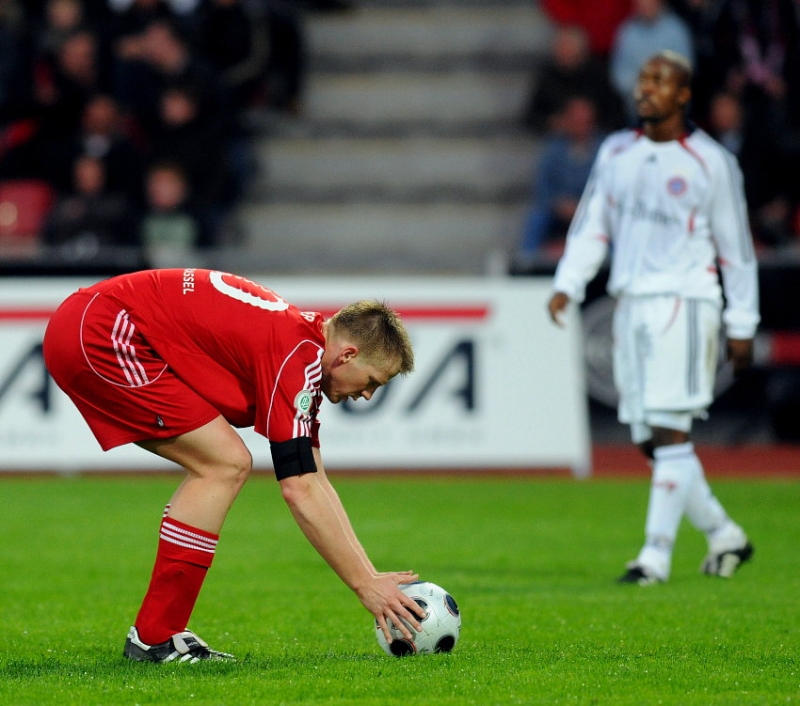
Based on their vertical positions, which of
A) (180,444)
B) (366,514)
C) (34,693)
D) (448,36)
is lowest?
(366,514)

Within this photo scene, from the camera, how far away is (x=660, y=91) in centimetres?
761

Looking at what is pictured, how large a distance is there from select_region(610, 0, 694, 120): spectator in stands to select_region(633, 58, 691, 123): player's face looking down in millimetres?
8662

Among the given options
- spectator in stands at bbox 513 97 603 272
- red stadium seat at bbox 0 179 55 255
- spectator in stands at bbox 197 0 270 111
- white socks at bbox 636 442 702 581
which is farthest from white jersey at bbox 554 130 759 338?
spectator in stands at bbox 197 0 270 111

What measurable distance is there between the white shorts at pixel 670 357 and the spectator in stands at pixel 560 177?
7.33m

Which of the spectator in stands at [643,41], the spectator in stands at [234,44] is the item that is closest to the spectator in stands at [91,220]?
the spectator in stands at [234,44]

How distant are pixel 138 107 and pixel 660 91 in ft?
33.7

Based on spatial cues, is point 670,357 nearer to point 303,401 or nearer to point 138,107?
point 303,401

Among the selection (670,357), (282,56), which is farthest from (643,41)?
(670,357)

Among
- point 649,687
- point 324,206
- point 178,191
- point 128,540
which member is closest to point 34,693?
point 649,687

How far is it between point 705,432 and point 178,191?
5705 millimetres

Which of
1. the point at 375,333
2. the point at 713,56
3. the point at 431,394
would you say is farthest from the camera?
the point at 713,56

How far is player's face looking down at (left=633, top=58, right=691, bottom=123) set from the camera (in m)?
7.61

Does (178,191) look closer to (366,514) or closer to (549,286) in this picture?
(549,286)

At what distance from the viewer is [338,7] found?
63.6ft
